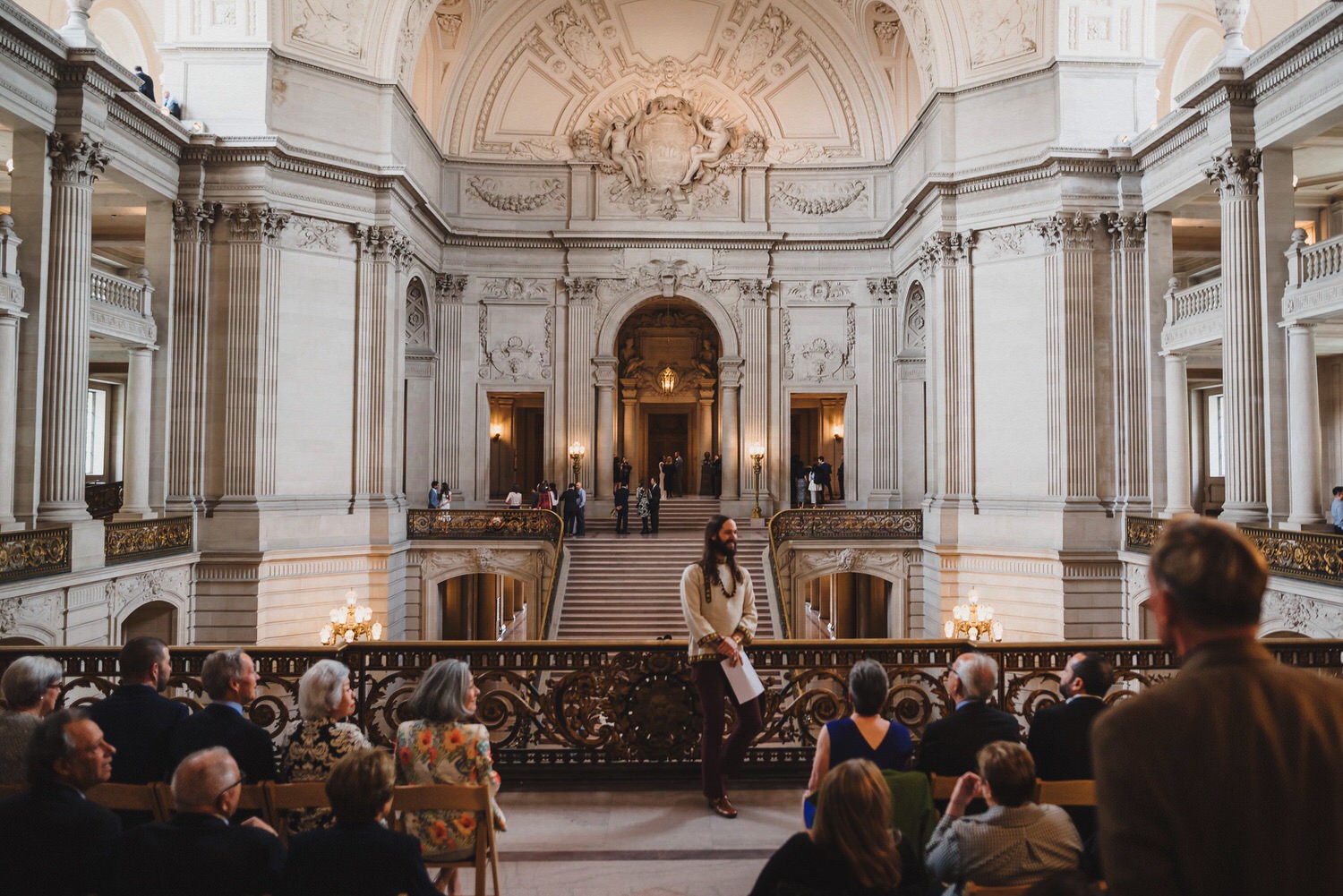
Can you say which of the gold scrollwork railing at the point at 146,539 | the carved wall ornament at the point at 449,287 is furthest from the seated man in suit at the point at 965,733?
the carved wall ornament at the point at 449,287

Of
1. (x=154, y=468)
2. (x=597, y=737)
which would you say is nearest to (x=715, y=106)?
(x=154, y=468)

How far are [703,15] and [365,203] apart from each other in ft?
39.3

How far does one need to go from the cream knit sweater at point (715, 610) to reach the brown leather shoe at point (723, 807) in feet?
2.95

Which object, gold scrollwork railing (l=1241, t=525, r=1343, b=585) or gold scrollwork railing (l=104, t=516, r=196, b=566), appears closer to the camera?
gold scrollwork railing (l=1241, t=525, r=1343, b=585)

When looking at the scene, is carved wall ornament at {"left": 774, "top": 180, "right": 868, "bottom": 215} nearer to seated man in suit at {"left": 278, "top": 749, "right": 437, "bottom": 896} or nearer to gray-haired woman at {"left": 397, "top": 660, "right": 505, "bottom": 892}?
gray-haired woman at {"left": 397, "top": 660, "right": 505, "bottom": 892}

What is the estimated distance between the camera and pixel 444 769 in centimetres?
416

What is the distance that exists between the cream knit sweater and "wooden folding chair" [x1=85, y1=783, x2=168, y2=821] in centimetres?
299

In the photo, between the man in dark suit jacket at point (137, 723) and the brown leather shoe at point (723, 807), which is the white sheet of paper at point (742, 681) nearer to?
the brown leather shoe at point (723, 807)

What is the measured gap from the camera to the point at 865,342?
25734mm

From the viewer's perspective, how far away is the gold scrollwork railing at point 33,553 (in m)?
11.4

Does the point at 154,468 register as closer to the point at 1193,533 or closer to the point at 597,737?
the point at 597,737

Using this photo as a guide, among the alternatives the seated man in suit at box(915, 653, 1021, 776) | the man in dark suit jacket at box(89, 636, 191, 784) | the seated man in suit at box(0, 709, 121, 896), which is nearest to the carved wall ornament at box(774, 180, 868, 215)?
the seated man in suit at box(915, 653, 1021, 776)

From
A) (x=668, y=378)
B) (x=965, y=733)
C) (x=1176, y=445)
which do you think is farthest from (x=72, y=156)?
(x=1176, y=445)

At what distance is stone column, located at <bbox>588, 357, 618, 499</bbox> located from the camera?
25562 mm
